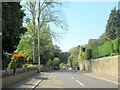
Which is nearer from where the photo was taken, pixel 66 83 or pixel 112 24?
pixel 66 83

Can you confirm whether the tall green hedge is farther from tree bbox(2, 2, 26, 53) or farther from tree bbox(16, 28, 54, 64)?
tree bbox(2, 2, 26, 53)

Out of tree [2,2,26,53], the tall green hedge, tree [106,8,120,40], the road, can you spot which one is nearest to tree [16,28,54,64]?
the tall green hedge

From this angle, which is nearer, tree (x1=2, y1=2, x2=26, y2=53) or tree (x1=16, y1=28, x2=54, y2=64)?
tree (x1=2, y1=2, x2=26, y2=53)

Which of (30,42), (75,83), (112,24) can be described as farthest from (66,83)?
(112,24)

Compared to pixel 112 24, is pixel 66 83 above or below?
below

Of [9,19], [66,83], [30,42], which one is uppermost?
[30,42]

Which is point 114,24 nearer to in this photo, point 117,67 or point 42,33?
point 42,33

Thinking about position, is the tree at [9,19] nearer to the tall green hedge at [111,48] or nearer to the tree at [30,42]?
the tall green hedge at [111,48]

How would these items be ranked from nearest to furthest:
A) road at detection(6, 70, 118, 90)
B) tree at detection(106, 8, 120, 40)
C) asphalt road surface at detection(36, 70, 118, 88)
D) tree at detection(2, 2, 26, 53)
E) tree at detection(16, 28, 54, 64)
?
tree at detection(2, 2, 26, 53) → road at detection(6, 70, 118, 90) → asphalt road surface at detection(36, 70, 118, 88) → tree at detection(16, 28, 54, 64) → tree at detection(106, 8, 120, 40)

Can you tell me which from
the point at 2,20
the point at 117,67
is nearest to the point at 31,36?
the point at 117,67

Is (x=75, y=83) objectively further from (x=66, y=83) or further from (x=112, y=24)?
(x=112, y=24)

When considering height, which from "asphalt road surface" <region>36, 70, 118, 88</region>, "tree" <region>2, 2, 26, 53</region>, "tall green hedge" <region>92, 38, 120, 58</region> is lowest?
"asphalt road surface" <region>36, 70, 118, 88</region>

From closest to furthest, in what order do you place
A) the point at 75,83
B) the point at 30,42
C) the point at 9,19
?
1. the point at 9,19
2. the point at 75,83
3. the point at 30,42

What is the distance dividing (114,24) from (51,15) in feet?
96.4
